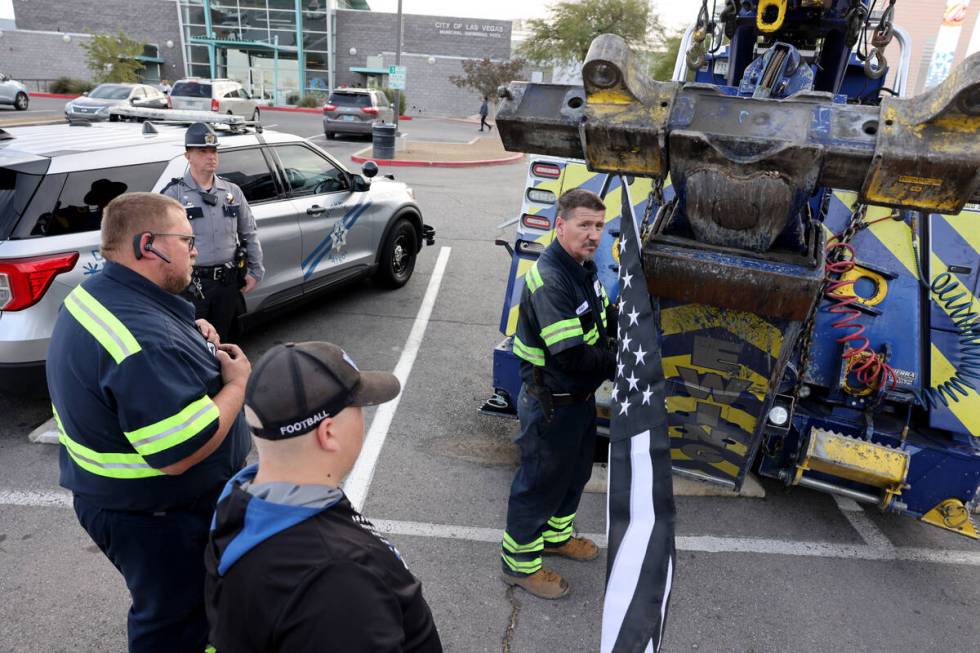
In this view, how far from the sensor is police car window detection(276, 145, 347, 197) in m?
5.89

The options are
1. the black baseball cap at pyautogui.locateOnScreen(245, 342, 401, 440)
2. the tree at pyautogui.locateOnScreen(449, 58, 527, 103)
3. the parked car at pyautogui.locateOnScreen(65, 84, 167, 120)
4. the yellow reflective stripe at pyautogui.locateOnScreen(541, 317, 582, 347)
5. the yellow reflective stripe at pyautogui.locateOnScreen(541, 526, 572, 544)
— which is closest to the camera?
the black baseball cap at pyautogui.locateOnScreen(245, 342, 401, 440)

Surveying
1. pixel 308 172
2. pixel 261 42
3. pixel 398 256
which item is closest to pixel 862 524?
pixel 308 172

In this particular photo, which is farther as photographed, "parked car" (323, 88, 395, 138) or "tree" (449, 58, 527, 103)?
"tree" (449, 58, 527, 103)

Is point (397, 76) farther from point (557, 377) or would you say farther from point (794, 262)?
point (794, 262)

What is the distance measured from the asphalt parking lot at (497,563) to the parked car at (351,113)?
18.7m

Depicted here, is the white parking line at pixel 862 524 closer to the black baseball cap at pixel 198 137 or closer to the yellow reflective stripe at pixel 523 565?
the yellow reflective stripe at pixel 523 565

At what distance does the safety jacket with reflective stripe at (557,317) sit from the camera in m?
2.86

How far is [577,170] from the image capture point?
166 inches

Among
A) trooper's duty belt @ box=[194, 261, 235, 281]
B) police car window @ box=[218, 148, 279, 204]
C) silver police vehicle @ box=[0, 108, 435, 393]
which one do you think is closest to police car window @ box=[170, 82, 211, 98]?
silver police vehicle @ box=[0, 108, 435, 393]

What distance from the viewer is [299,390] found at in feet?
4.66

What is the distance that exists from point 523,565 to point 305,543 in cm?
213

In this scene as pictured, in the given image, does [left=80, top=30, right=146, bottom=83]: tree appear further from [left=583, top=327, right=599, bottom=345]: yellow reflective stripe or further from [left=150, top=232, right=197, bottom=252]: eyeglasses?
[left=583, top=327, right=599, bottom=345]: yellow reflective stripe

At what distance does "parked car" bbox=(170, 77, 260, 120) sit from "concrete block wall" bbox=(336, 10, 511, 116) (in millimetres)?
18077

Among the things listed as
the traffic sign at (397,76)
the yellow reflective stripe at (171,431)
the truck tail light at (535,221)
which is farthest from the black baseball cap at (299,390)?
the traffic sign at (397,76)
